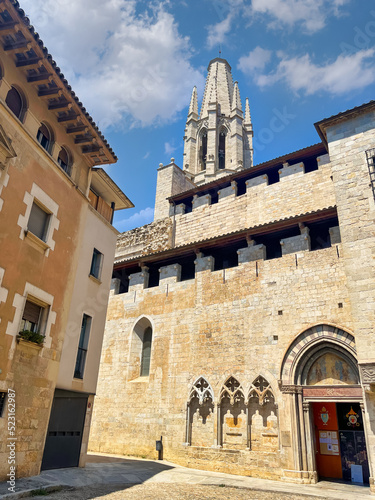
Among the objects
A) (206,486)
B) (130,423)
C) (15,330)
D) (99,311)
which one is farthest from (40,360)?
(130,423)

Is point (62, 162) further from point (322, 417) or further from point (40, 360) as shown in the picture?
point (322, 417)

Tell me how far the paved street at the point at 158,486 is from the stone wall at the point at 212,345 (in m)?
1.46

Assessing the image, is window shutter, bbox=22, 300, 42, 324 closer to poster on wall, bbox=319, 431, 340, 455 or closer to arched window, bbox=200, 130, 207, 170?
poster on wall, bbox=319, 431, 340, 455

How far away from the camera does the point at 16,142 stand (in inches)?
368

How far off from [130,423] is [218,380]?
4.50 meters

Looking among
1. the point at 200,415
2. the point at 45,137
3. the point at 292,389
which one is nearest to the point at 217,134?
the point at 45,137

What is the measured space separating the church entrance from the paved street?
0.99 meters

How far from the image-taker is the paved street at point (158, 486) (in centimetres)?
789

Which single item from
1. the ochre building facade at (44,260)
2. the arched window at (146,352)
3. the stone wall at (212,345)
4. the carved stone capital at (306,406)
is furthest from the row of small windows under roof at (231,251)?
the ochre building facade at (44,260)

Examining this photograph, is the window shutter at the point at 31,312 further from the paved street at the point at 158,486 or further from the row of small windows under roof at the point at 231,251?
the row of small windows under roof at the point at 231,251

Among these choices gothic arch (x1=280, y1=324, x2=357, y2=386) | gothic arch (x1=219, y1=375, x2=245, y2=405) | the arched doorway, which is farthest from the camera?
gothic arch (x1=219, y1=375, x2=245, y2=405)

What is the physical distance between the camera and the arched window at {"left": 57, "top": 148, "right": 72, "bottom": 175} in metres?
11.5

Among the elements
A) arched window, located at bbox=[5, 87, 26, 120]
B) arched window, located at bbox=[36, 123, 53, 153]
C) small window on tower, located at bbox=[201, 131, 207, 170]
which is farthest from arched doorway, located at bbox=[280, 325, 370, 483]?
small window on tower, located at bbox=[201, 131, 207, 170]

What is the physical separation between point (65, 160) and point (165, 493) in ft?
30.5
